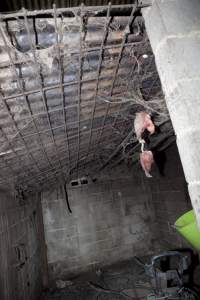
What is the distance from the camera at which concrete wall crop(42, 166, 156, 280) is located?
9.83 meters

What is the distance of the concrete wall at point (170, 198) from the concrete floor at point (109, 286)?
1.62 meters

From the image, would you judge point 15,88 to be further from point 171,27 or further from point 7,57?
point 171,27

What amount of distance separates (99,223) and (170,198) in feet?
9.68

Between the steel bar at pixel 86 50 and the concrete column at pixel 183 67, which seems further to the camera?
the steel bar at pixel 86 50

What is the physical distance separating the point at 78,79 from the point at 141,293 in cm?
682

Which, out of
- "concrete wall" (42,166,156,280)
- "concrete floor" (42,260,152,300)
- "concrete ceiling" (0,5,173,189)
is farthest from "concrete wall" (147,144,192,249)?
"concrete ceiling" (0,5,173,189)

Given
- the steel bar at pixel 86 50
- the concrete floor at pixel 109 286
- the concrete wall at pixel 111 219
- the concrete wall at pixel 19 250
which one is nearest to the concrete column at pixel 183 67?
the steel bar at pixel 86 50

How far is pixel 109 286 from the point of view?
8.06m

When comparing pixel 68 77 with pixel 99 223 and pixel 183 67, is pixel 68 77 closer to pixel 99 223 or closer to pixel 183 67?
pixel 183 67

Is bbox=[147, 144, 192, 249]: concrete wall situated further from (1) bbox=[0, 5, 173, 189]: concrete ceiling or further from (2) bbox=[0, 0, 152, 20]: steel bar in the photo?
(2) bbox=[0, 0, 152, 20]: steel bar

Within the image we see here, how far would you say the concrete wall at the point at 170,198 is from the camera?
8.67 m

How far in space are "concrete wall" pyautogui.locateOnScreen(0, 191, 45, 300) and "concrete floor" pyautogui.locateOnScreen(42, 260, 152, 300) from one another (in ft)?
3.18

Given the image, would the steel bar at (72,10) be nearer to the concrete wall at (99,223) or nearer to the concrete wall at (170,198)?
the concrete wall at (170,198)

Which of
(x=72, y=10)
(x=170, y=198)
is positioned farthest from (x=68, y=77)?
(x=170, y=198)
